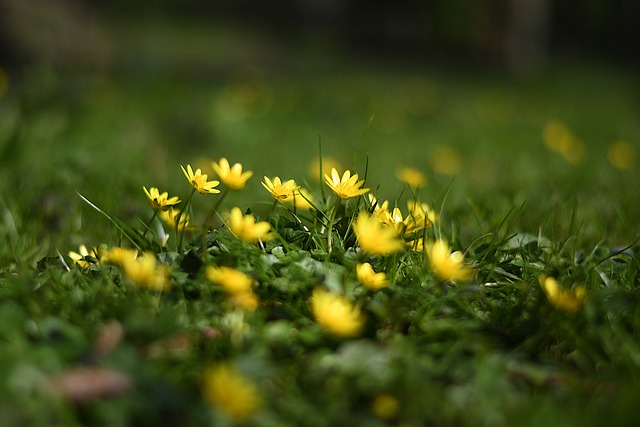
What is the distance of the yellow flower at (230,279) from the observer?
118 cm

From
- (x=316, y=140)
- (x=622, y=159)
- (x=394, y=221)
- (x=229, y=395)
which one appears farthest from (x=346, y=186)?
(x=316, y=140)

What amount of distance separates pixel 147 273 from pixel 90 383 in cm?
27

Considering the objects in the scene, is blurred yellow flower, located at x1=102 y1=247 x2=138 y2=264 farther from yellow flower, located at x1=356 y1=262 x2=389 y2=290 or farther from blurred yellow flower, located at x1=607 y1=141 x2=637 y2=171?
blurred yellow flower, located at x1=607 y1=141 x2=637 y2=171

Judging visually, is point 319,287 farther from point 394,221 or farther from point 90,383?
point 90,383

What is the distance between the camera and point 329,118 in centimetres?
438

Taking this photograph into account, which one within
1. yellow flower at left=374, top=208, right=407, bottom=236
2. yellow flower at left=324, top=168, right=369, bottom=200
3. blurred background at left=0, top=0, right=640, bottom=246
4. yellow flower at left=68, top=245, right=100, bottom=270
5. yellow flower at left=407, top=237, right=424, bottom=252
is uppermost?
yellow flower at left=324, top=168, right=369, bottom=200

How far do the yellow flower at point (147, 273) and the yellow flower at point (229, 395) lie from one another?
323 millimetres

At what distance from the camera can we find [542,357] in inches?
48.7

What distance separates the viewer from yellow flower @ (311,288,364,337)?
1121 mm

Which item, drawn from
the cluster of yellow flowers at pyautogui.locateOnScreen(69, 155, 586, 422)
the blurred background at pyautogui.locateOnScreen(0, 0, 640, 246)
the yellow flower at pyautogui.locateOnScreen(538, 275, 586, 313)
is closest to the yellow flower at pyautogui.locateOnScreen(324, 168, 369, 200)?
the cluster of yellow flowers at pyautogui.locateOnScreen(69, 155, 586, 422)

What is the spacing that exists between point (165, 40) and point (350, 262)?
325 inches

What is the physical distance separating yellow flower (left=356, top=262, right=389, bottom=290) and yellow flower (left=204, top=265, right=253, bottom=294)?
0.22m

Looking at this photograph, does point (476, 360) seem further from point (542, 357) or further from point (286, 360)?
point (286, 360)

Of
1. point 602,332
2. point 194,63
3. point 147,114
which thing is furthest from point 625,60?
point 602,332
